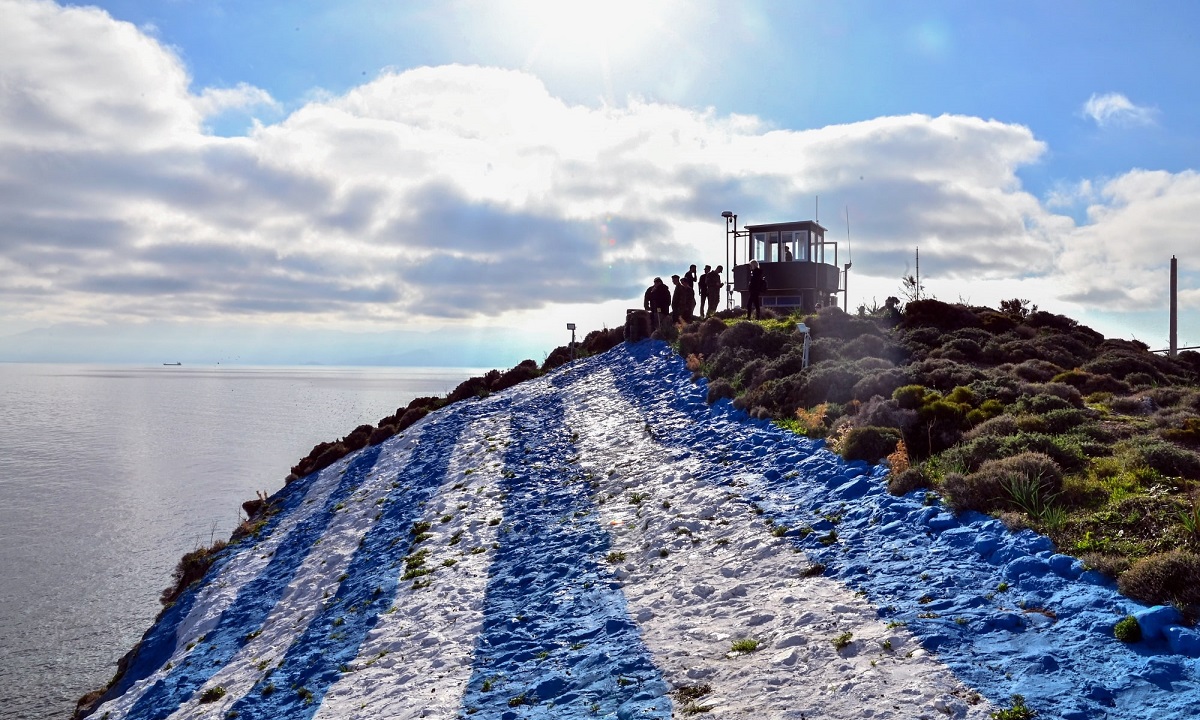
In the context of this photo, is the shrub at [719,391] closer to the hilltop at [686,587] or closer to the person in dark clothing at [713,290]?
the hilltop at [686,587]

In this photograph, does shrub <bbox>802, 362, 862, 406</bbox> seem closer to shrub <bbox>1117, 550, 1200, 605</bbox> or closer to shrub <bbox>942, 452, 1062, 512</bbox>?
shrub <bbox>942, 452, 1062, 512</bbox>

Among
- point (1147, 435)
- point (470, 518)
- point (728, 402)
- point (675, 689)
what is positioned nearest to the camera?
point (675, 689)

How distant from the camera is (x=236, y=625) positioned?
1591cm

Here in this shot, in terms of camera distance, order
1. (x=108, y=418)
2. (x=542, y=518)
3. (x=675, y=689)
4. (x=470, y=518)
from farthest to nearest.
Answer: (x=108, y=418)
(x=470, y=518)
(x=542, y=518)
(x=675, y=689)

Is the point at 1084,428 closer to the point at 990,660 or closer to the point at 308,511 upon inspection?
the point at 990,660

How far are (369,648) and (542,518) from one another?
4.93 m

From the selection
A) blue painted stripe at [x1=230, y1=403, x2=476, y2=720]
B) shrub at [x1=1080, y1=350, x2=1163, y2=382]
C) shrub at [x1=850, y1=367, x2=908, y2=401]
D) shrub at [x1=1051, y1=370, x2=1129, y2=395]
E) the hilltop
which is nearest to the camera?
the hilltop

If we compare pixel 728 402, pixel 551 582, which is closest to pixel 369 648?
pixel 551 582

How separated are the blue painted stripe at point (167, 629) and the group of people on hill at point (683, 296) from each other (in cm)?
1868

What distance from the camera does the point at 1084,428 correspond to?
1320 cm

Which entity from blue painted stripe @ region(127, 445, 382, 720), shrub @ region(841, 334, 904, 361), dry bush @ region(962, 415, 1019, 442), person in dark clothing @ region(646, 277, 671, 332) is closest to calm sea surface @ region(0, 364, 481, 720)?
blue painted stripe @ region(127, 445, 382, 720)

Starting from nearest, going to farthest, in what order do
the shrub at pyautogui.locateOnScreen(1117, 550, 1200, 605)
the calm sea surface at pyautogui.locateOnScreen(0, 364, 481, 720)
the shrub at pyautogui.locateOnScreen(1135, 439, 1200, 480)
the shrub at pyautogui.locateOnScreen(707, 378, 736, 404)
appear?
the shrub at pyautogui.locateOnScreen(1117, 550, 1200, 605), the shrub at pyautogui.locateOnScreen(1135, 439, 1200, 480), the shrub at pyautogui.locateOnScreen(707, 378, 736, 404), the calm sea surface at pyautogui.locateOnScreen(0, 364, 481, 720)

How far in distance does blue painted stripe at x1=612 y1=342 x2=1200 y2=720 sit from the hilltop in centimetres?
3

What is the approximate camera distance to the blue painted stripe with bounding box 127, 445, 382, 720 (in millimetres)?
13555
